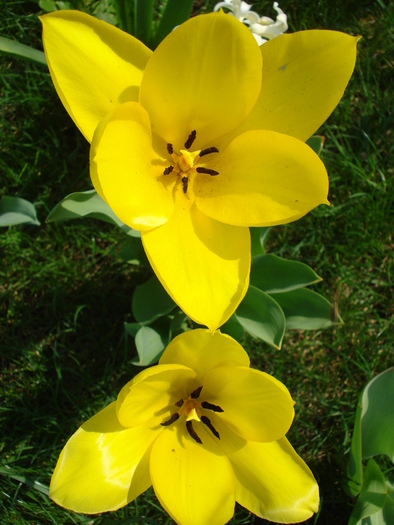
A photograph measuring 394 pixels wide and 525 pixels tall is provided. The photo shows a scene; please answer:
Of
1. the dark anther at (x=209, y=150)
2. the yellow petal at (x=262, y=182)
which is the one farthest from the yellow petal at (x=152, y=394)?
the dark anther at (x=209, y=150)

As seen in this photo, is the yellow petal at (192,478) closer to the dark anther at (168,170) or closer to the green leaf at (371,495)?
the green leaf at (371,495)

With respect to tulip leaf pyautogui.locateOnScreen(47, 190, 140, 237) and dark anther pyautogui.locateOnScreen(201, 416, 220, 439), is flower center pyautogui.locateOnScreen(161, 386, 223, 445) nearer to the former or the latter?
dark anther pyautogui.locateOnScreen(201, 416, 220, 439)

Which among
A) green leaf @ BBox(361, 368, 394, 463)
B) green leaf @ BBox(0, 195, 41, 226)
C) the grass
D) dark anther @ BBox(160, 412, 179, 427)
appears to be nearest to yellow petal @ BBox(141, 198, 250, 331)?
dark anther @ BBox(160, 412, 179, 427)

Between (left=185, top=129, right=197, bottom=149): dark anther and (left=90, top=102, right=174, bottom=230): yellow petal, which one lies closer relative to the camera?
(left=90, top=102, right=174, bottom=230): yellow petal

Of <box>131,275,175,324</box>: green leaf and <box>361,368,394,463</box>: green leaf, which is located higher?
<box>131,275,175,324</box>: green leaf

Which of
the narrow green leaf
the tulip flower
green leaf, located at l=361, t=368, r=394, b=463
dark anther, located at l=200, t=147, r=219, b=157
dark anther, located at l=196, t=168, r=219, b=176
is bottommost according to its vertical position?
green leaf, located at l=361, t=368, r=394, b=463

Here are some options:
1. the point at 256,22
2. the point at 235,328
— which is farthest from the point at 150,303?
the point at 256,22

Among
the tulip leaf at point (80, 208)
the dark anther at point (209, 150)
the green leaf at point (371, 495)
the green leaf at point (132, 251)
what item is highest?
the dark anther at point (209, 150)

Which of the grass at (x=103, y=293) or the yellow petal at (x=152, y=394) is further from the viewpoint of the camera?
the grass at (x=103, y=293)
